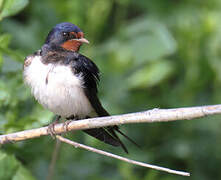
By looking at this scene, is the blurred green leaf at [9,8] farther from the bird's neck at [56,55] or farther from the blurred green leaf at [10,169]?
the blurred green leaf at [10,169]

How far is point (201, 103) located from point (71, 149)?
112 centimetres

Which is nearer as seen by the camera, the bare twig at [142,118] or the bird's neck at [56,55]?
the bare twig at [142,118]

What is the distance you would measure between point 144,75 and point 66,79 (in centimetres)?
131

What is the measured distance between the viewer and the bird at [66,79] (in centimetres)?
296

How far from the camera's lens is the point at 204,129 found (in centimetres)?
432

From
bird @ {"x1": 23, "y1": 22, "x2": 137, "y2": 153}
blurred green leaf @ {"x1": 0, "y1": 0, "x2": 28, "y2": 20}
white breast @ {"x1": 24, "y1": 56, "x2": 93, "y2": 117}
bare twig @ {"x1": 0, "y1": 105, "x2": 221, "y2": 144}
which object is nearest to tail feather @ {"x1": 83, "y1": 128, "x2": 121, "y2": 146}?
bird @ {"x1": 23, "y1": 22, "x2": 137, "y2": 153}

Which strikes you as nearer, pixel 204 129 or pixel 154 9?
pixel 204 129

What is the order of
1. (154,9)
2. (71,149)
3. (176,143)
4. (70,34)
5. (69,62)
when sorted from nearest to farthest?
(69,62) < (70,34) < (71,149) < (176,143) < (154,9)

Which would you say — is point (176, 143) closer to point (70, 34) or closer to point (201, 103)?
point (201, 103)

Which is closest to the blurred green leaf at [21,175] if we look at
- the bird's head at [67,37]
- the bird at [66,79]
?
the bird at [66,79]

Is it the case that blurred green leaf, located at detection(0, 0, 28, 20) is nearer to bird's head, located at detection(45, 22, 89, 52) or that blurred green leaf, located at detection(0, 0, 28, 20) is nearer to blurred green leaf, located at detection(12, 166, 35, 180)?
bird's head, located at detection(45, 22, 89, 52)

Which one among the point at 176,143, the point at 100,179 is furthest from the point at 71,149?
the point at 176,143

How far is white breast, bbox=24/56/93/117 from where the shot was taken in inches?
116

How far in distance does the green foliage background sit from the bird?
0.68 metres
